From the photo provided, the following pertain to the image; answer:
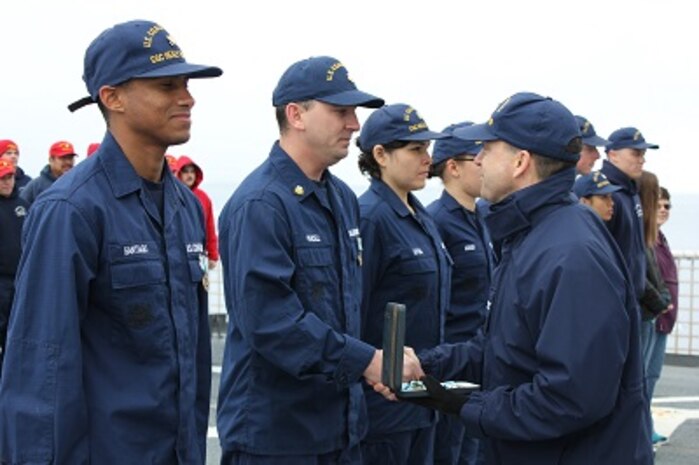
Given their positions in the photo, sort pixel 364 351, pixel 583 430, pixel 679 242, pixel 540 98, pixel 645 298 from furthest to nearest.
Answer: pixel 679 242
pixel 645 298
pixel 364 351
pixel 540 98
pixel 583 430

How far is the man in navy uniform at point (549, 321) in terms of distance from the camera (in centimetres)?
309

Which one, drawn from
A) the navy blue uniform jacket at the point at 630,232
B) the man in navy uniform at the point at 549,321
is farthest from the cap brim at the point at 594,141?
the man in navy uniform at the point at 549,321

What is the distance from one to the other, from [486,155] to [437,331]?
1.53 metres

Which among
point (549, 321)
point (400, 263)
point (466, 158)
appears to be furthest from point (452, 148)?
point (549, 321)

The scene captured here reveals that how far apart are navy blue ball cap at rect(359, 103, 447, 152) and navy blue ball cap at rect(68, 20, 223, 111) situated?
2.03 m

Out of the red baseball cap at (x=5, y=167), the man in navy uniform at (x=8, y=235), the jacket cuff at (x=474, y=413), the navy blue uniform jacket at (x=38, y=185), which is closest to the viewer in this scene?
the jacket cuff at (x=474, y=413)

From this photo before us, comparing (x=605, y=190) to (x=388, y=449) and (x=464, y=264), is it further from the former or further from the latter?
(x=388, y=449)

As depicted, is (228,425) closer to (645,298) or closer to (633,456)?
(633,456)

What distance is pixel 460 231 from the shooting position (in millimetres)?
5742

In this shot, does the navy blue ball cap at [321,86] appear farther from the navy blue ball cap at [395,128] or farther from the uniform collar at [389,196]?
the navy blue ball cap at [395,128]

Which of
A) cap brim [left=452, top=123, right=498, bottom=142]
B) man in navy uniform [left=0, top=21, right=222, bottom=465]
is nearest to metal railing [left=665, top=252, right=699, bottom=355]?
cap brim [left=452, top=123, right=498, bottom=142]

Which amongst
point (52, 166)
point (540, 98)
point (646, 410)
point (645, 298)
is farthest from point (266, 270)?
point (52, 166)

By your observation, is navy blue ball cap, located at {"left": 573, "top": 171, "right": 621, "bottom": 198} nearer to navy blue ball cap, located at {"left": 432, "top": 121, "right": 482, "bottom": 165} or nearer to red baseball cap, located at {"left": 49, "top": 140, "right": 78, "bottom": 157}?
navy blue ball cap, located at {"left": 432, "top": 121, "right": 482, "bottom": 165}

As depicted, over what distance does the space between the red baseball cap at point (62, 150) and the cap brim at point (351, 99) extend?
7.12m
